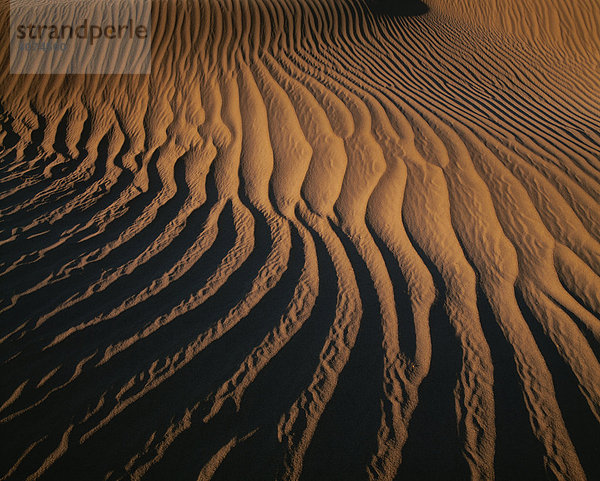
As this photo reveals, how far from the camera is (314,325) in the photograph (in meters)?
1.57

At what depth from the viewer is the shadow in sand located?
18.1 ft

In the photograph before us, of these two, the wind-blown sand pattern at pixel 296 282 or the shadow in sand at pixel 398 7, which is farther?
the shadow in sand at pixel 398 7

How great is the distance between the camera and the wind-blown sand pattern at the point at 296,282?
1.20 meters

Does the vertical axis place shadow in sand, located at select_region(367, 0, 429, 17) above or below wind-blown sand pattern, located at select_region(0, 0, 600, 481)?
above

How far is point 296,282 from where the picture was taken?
1787mm

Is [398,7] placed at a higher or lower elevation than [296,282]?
higher

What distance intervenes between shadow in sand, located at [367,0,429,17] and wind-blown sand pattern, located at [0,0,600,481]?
256cm

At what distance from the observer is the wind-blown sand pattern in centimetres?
120

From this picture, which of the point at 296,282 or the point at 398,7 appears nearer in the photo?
the point at 296,282

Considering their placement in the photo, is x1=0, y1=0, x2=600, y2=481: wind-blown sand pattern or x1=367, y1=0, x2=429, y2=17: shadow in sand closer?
x1=0, y1=0, x2=600, y2=481: wind-blown sand pattern

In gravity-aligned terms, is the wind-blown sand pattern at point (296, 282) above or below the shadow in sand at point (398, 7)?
below

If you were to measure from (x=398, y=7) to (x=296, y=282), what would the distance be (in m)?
5.92

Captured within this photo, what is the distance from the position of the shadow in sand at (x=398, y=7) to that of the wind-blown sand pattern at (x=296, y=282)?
101 inches

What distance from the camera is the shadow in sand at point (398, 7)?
551 cm
